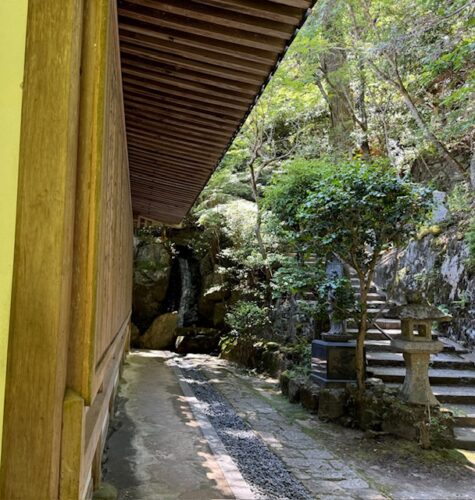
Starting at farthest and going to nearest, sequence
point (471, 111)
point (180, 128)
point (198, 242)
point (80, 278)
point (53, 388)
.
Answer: point (198, 242), point (471, 111), point (180, 128), point (80, 278), point (53, 388)

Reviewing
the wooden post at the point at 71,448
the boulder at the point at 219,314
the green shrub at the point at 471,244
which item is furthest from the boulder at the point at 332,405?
the boulder at the point at 219,314

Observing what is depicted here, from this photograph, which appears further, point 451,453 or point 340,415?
point 340,415

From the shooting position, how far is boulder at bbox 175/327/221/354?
53.9 feet

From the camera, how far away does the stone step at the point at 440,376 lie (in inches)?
335

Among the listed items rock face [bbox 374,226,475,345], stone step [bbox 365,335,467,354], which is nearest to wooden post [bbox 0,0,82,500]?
rock face [bbox 374,226,475,345]

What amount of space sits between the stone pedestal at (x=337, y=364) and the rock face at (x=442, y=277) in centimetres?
210

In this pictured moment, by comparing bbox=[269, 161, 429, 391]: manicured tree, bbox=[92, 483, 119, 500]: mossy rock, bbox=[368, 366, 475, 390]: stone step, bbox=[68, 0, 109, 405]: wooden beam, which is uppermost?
bbox=[269, 161, 429, 391]: manicured tree

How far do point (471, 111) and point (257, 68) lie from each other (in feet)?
27.6

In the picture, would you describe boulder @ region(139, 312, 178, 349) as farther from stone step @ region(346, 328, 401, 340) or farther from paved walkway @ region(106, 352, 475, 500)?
stone step @ region(346, 328, 401, 340)

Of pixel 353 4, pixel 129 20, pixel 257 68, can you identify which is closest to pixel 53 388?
pixel 129 20

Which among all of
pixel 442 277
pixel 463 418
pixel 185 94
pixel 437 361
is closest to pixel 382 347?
pixel 437 361

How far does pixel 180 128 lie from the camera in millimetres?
4727

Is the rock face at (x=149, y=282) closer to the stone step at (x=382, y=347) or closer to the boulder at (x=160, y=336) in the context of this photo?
the boulder at (x=160, y=336)

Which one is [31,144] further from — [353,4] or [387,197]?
[353,4]
